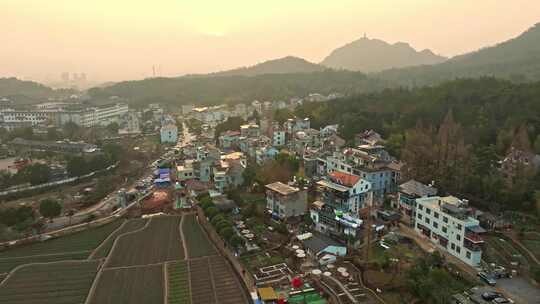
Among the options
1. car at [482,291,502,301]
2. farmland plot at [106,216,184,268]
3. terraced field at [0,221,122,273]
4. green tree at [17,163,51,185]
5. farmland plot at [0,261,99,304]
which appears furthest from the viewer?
green tree at [17,163,51,185]

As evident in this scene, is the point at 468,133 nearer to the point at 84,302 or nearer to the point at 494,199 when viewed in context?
the point at 494,199

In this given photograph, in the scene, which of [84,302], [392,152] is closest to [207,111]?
[392,152]

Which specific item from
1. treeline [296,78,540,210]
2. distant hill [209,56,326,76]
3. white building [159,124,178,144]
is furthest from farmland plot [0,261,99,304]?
distant hill [209,56,326,76]

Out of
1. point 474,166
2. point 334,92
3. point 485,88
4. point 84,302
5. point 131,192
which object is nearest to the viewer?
point 84,302

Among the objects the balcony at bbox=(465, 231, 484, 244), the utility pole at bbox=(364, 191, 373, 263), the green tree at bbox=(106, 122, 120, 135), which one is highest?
the green tree at bbox=(106, 122, 120, 135)

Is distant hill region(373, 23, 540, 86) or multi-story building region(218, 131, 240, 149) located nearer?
multi-story building region(218, 131, 240, 149)

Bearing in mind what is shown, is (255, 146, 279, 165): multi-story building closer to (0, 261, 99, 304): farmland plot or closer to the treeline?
the treeline
